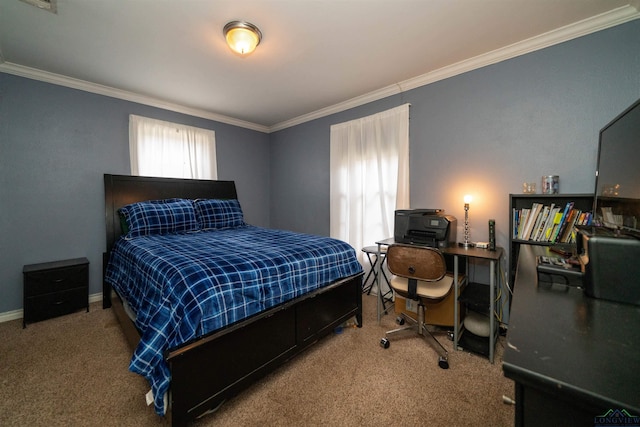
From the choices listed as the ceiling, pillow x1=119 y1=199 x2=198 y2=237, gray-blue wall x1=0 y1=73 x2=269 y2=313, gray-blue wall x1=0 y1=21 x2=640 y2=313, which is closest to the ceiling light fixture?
the ceiling

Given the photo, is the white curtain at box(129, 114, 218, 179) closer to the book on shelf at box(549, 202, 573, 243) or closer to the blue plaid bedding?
the blue plaid bedding

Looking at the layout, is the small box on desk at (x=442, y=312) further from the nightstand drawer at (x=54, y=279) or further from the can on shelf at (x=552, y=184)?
the nightstand drawer at (x=54, y=279)

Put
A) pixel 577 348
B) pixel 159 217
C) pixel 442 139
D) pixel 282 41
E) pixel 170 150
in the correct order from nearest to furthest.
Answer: pixel 577 348
pixel 282 41
pixel 442 139
pixel 159 217
pixel 170 150

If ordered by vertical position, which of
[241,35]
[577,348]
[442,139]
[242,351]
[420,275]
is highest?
[241,35]

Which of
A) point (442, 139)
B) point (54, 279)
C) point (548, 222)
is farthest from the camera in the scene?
point (442, 139)

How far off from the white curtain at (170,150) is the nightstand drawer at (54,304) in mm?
1457

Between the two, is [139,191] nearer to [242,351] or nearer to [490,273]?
[242,351]

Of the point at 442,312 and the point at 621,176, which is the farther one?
the point at 442,312

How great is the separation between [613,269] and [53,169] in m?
4.24

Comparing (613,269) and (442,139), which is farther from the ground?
(442,139)

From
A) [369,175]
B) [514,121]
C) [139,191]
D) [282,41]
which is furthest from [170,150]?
[514,121]

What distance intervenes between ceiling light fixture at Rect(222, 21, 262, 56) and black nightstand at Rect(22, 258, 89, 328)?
8.67 ft

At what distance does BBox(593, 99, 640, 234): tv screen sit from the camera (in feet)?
3.16

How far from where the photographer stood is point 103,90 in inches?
112
